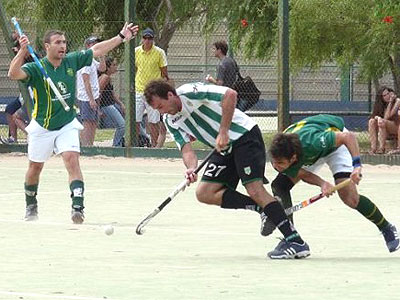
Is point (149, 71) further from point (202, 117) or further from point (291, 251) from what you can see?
point (291, 251)

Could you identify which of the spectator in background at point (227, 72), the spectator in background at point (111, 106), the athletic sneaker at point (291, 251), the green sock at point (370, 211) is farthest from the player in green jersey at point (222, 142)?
the spectator in background at point (111, 106)

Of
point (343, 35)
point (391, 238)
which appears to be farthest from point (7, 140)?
point (391, 238)

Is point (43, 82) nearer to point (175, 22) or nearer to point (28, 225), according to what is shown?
point (28, 225)

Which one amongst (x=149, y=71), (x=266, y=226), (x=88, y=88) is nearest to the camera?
(x=266, y=226)

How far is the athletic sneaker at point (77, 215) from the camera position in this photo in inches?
495

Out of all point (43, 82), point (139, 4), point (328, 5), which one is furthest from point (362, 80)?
point (43, 82)

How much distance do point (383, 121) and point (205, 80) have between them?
4.94 m

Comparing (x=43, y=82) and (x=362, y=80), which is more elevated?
(x=43, y=82)

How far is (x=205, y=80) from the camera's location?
24.1 m

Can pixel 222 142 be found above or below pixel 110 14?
above

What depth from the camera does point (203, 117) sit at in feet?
35.0

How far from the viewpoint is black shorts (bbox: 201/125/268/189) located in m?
10.5

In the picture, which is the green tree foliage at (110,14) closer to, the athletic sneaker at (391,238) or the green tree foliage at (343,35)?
the green tree foliage at (343,35)

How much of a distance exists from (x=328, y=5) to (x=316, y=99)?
3.16 metres
